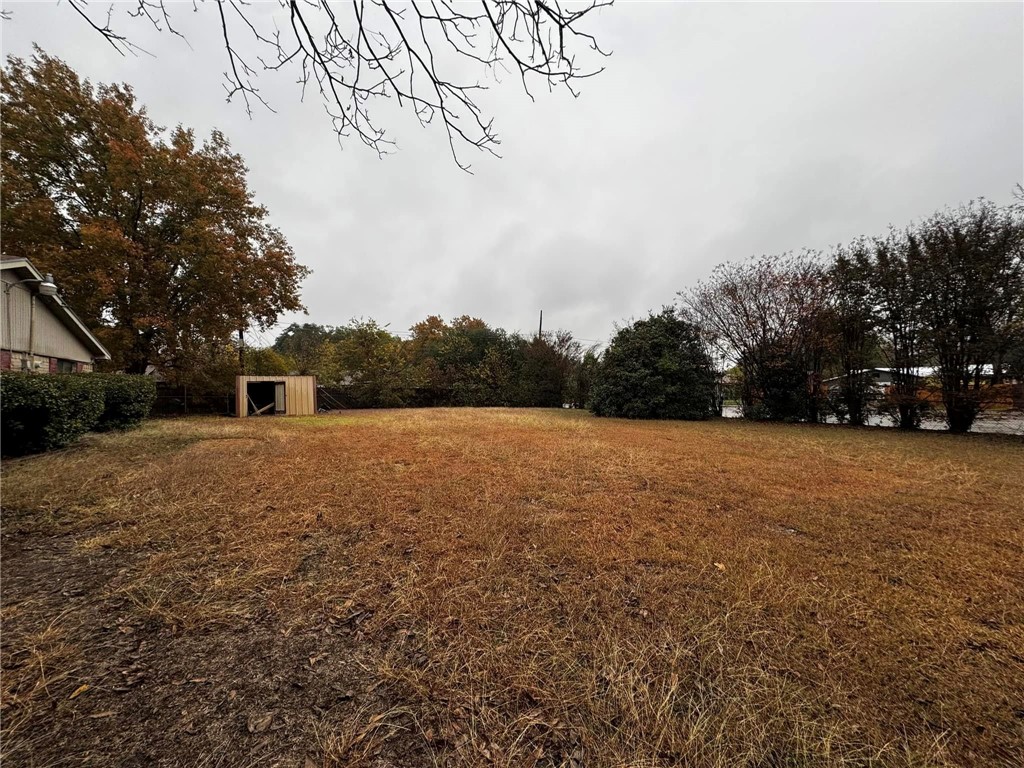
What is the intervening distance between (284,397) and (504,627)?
14782mm

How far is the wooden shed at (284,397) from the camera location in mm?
13422

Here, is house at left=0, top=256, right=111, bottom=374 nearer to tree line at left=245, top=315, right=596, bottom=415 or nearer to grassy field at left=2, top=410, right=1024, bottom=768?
tree line at left=245, top=315, right=596, bottom=415

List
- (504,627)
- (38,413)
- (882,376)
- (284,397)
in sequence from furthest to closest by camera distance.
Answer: (284,397)
(882,376)
(38,413)
(504,627)

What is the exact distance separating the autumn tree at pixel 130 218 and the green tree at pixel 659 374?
12.8 m

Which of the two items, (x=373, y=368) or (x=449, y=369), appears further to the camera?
(x=449, y=369)

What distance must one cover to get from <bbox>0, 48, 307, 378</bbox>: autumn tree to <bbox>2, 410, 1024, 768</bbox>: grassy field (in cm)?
992

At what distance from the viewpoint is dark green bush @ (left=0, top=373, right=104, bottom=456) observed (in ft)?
15.5

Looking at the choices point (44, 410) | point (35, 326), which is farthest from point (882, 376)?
point (35, 326)

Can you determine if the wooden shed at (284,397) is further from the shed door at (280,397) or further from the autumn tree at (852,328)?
the autumn tree at (852,328)

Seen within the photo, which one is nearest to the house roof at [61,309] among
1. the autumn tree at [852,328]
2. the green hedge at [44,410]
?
the green hedge at [44,410]

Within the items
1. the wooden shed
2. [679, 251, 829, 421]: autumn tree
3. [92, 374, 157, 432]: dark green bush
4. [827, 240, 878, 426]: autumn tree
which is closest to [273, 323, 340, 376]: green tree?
the wooden shed

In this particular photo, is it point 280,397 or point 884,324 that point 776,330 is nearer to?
point 884,324

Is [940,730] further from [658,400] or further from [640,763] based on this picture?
[658,400]

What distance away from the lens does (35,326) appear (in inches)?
349
